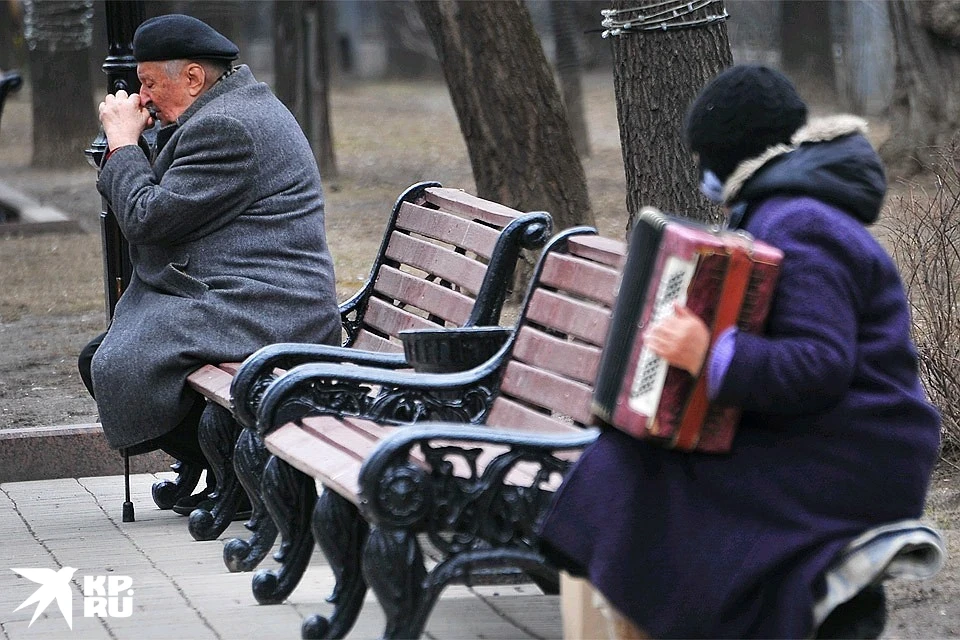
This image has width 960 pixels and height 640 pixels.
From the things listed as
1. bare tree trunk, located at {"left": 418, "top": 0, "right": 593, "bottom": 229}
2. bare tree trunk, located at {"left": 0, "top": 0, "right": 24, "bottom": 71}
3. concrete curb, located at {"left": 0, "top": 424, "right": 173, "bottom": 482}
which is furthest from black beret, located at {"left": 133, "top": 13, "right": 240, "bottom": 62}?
bare tree trunk, located at {"left": 0, "top": 0, "right": 24, "bottom": 71}

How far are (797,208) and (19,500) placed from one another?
11.9 feet

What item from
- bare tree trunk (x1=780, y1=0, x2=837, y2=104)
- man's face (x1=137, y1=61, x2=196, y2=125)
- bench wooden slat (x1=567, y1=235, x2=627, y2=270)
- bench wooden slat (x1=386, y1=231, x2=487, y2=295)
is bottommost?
bare tree trunk (x1=780, y1=0, x2=837, y2=104)

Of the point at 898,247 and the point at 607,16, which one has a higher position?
the point at 607,16

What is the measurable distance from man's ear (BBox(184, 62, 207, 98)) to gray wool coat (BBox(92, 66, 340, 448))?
0.07 meters

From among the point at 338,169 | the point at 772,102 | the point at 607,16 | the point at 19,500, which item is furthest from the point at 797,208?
the point at 338,169

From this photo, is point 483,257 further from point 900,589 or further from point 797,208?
point 797,208

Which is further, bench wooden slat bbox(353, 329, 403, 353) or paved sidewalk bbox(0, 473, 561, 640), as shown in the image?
bench wooden slat bbox(353, 329, 403, 353)

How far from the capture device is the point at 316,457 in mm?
3783

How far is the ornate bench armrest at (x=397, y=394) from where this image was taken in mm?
4055

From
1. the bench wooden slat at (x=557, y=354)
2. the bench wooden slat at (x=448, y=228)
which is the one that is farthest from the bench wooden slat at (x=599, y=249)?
the bench wooden slat at (x=448, y=228)

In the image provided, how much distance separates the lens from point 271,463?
4.14m

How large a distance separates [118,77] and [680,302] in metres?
3.40

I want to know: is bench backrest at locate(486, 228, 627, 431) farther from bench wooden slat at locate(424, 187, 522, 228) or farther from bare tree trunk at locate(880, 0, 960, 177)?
bare tree trunk at locate(880, 0, 960, 177)

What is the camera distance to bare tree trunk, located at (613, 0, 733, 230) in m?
5.14
